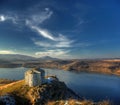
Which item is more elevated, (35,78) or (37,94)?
(35,78)

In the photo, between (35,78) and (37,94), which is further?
(35,78)

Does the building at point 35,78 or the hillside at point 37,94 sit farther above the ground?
the building at point 35,78

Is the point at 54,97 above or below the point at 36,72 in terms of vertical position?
below

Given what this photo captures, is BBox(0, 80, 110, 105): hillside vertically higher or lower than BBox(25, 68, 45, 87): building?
lower

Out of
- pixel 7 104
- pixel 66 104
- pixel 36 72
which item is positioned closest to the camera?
pixel 66 104

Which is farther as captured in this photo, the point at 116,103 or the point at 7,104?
the point at 116,103

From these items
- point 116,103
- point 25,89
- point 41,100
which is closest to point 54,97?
point 41,100

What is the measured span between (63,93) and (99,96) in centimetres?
3795

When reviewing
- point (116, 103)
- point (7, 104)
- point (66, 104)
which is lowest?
point (116, 103)

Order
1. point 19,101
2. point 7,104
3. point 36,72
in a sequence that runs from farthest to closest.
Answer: point 36,72 < point 19,101 < point 7,104

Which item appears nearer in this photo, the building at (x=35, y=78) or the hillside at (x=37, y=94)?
the hillside at (x=37, y=94)

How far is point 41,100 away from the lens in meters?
111

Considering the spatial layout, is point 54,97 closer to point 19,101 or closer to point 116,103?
point 19,101

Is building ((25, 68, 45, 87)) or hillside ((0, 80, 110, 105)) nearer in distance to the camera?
hillside ((0, 80, 110, 105))
